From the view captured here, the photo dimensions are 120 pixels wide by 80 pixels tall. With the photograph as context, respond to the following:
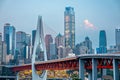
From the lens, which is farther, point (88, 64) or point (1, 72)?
point (1, 72)

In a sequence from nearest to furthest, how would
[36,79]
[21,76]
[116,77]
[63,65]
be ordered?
[116,77] < [63,65] < [36,79] < [21,76]

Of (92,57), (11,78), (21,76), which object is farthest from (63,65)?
(21,76)

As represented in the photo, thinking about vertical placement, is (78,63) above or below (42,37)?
below

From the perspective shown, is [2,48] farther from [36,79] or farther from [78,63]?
[78,63]

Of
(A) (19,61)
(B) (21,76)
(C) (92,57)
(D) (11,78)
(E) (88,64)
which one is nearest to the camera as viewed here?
(C) (92,57)

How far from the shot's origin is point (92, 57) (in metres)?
51.5

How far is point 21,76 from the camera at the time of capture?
106 m

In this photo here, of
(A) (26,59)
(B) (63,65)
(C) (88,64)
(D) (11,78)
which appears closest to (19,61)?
(A) (26,59)

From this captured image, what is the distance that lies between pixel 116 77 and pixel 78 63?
1131 centimetres

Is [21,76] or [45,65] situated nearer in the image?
[45,65]

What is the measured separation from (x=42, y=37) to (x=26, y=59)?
67.7 metres

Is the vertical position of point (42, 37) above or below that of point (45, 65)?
Result: above

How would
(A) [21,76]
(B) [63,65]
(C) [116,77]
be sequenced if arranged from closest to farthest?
(C) [116,77] < (B) [63,65] < (A) [21,76]

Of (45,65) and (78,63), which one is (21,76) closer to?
(45,65)
